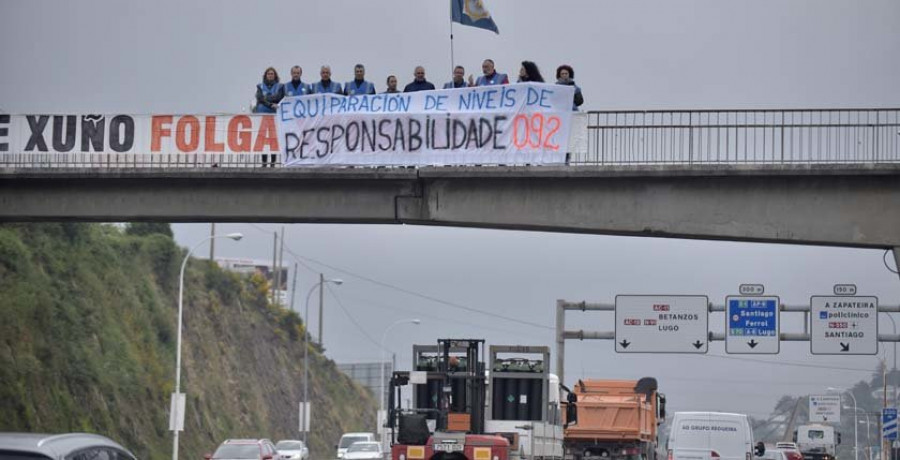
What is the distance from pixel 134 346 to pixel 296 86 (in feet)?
115

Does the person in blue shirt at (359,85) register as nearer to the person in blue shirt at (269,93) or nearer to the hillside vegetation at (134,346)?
the person in blue shirt at (269,93)

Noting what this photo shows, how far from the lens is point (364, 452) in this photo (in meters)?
54.1

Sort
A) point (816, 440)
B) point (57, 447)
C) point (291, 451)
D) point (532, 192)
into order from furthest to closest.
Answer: point (816, 440) < point (291, 451) < point (532, 192) < point (57, 447)

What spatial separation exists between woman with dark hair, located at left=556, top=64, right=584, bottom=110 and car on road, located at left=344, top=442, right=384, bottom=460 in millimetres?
26576

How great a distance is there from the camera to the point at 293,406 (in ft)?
295

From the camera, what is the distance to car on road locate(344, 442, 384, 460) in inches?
2084

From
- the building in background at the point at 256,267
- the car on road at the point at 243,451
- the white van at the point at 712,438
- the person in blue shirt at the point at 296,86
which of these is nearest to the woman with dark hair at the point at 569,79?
the person in blue shirt at the point at 296,86

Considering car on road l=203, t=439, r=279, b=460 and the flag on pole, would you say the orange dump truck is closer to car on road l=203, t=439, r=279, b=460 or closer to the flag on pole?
car on road l=203, t=439, r=279, b=460

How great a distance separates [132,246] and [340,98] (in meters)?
44.8

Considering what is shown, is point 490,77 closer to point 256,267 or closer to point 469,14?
point 469,14

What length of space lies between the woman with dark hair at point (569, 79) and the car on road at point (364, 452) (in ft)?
87.2

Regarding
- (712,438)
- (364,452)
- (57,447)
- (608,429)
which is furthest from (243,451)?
(57,447)

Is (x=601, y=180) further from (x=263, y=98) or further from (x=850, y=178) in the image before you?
(x=263, y=98)

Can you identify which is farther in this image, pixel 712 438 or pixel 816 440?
pixel 816 440
